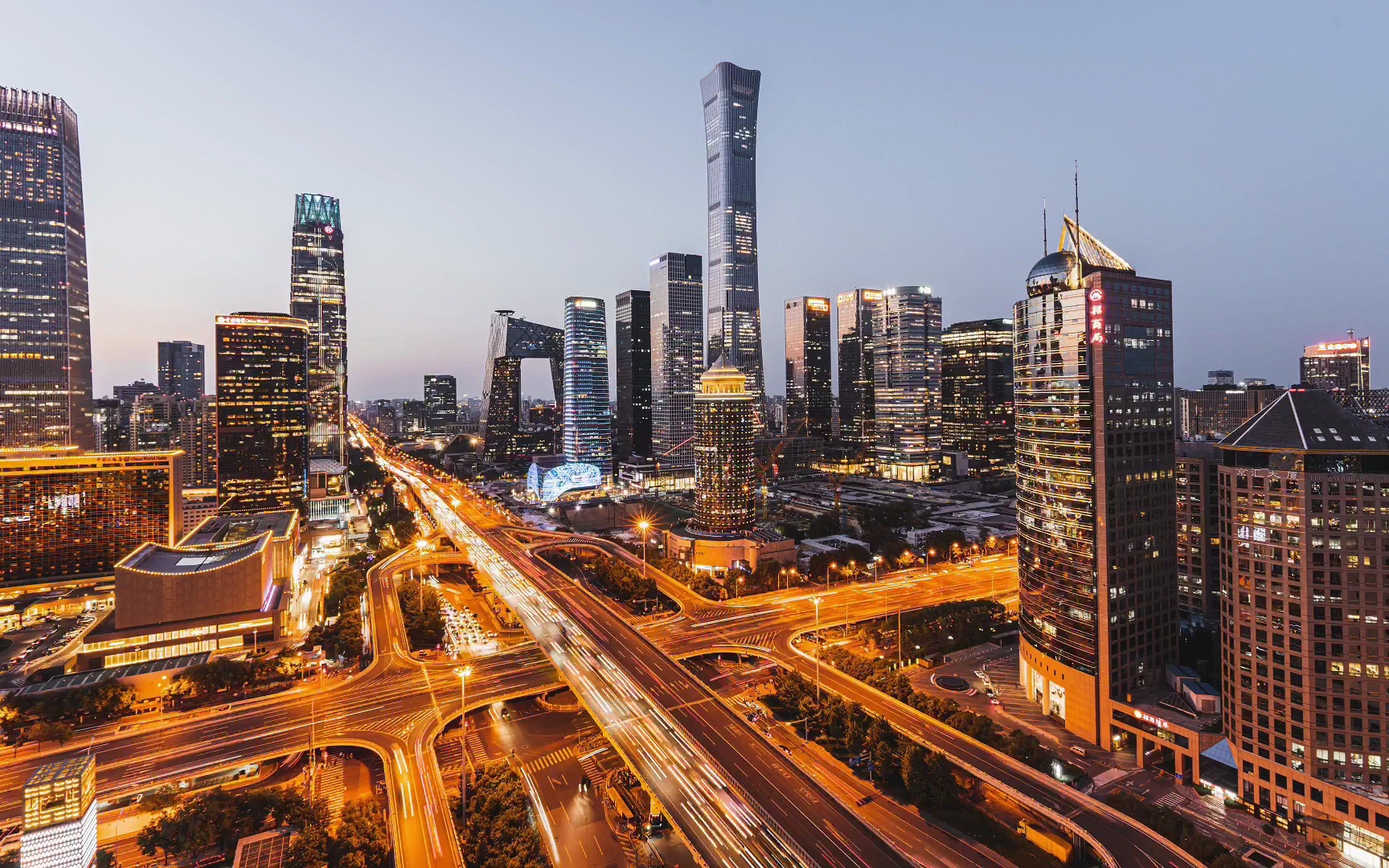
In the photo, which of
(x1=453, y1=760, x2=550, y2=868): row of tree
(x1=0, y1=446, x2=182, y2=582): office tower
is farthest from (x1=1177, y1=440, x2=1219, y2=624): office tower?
(x1=0, y1=446, x2=182, y2=582): office tower

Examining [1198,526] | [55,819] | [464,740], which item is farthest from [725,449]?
[55,819]

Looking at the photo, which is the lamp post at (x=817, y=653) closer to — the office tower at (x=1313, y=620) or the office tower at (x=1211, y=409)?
the office tower at (x=1313, y=620)

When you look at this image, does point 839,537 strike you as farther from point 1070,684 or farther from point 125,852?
point 125,852

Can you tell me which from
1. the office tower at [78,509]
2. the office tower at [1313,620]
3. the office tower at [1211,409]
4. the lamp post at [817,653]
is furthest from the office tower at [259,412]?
the office tower at [1211,409]

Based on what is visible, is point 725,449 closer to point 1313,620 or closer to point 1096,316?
point 1096,316

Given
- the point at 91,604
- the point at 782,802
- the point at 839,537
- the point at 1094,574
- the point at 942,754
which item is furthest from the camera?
the point at 839,537

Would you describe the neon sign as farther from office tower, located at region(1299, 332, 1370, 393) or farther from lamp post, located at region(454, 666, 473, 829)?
office tower, located at region(1299, 332, 1370, 393)

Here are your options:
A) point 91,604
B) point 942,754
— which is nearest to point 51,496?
point 91,604
